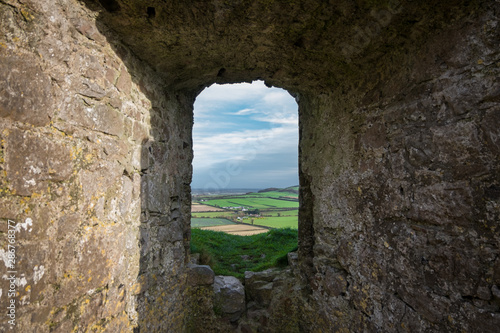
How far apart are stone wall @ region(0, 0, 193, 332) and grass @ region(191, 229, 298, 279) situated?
1.96 m

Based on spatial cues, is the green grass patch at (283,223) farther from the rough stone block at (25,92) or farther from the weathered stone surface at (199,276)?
the rough stone block at (25,92)

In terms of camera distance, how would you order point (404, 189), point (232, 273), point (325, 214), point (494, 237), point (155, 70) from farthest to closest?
point (232, 273) < point (325, 214) < point (155, 70) < point (404, 189) < point (494, 237)

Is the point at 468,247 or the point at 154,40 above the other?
the point at 154,40

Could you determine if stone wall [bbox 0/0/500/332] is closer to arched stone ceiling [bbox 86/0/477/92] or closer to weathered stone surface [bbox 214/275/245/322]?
arched stone ceiling [bbox 86/0/477/92]

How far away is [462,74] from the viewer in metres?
1.86

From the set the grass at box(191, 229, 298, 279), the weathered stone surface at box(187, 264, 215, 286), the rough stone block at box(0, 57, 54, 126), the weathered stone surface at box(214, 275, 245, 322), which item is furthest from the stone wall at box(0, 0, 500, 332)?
the grass at box(191, 229, 298, 279)

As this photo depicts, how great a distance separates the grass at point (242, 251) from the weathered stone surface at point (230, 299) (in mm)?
436

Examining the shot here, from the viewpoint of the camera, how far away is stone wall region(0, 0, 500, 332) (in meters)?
1.67

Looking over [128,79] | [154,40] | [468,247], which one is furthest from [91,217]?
[468,247]

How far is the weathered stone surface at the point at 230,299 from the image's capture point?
399 cm

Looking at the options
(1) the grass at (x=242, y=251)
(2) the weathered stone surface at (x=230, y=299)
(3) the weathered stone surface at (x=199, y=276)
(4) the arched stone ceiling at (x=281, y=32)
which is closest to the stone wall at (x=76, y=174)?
(4) the arched stone ceiling at (x=281, y=32)

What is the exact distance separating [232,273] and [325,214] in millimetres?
2261

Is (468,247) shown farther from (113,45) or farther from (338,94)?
(113,45)

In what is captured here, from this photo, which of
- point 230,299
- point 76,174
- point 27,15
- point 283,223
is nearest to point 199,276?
point 230,299
